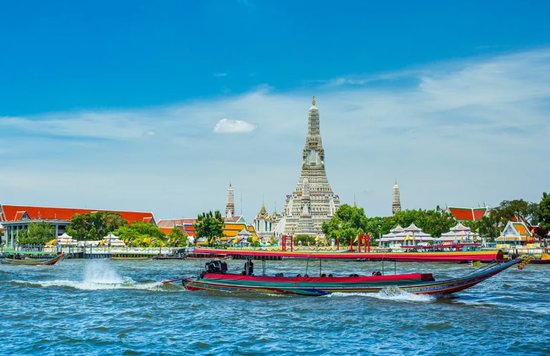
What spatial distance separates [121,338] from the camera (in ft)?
77.3

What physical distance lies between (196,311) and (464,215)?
367ft

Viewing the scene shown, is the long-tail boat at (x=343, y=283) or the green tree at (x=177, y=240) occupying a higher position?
the green tree at (x=177, y=240)

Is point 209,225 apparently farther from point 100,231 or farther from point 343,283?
point 343,283

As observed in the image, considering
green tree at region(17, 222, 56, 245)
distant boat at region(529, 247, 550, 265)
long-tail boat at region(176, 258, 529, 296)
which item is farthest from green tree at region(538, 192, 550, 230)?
green tree at region(17, 222, 56, 245)

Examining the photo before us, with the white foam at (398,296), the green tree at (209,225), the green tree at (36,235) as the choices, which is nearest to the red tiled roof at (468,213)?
the green tree at (209,225)

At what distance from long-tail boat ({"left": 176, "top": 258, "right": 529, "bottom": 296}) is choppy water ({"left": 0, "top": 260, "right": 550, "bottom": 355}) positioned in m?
0.47

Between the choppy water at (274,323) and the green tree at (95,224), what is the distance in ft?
270

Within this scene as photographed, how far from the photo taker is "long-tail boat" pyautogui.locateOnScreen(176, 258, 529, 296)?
31.8m

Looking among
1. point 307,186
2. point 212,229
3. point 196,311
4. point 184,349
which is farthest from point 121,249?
point 184,349

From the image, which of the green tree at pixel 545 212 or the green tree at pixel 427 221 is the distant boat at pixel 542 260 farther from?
the green tree at pixel 427 221

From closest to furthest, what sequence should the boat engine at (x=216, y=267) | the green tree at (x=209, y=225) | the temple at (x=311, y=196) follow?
the boat engine at (x=216, y=267) → the green tree at (x=209, y=225) → the temple at (x=311, y=196)

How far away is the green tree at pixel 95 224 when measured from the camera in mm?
118812

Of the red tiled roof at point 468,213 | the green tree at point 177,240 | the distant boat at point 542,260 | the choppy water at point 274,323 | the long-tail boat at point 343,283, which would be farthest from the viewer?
the red tiled roof at point 468,213

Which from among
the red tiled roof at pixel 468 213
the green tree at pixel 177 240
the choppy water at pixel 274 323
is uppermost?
the red tiled roof at pixel 468 213
